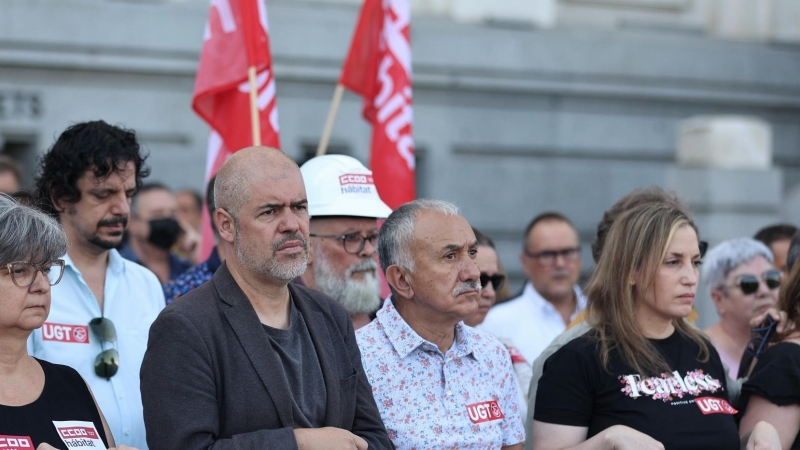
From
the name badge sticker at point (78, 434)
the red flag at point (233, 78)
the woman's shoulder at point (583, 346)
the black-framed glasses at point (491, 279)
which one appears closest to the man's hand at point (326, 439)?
the name badge sticker at point (78, 434)

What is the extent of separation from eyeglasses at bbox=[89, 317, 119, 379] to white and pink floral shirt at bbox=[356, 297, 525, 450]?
0.85 meters

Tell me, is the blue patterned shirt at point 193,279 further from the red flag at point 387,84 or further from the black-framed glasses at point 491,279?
the red flag at point 387,84

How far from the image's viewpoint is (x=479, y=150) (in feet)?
35.3

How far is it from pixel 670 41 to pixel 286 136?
3.87 metres

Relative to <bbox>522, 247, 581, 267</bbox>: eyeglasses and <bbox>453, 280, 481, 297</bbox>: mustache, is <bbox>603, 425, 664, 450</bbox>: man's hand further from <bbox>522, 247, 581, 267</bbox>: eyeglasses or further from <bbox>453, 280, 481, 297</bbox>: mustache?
<bbox>522, 247, 581, 267</bbox>: eyeglasses

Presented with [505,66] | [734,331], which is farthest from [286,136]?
[734,331]

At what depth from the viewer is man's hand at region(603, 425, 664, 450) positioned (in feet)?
12.8

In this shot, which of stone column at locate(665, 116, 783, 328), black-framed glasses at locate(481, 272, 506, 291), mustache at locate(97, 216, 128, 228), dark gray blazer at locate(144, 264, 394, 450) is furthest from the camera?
stone column at locate(665, 116, 783, 328)

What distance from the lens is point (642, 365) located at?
4180 millimetres

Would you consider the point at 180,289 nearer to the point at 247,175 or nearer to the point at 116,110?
the point at 247,175

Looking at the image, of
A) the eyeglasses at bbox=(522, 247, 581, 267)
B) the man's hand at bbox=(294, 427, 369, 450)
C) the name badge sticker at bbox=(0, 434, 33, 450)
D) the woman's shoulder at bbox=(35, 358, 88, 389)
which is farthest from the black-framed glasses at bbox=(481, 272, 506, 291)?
the name badge sticker at bbox=(0, 434, 33, 450)

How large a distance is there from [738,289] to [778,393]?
64.1 inches

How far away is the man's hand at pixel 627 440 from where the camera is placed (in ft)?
12.8

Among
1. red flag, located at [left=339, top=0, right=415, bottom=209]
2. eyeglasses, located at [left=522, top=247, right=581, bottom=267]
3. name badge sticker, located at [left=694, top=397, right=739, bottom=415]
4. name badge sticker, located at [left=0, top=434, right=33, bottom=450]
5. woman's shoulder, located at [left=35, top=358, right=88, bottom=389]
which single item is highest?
red flag, located at [left=339, top=0, right=415, bottom=209]
